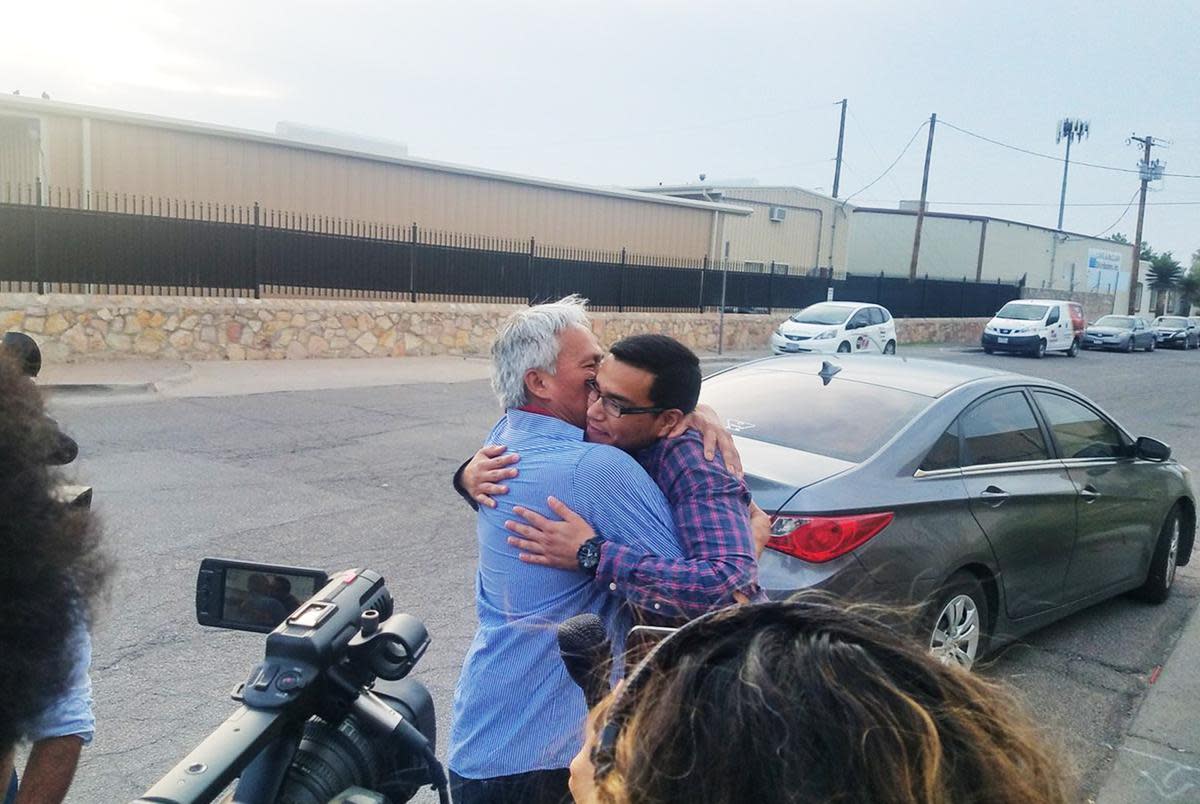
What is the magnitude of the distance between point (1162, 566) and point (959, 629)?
2.53 metres

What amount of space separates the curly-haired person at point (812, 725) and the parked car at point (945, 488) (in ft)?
9.51

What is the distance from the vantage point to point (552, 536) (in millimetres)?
1995

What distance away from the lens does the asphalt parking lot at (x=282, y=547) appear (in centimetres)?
423

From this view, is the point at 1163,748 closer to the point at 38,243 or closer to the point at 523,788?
the point at 523,788

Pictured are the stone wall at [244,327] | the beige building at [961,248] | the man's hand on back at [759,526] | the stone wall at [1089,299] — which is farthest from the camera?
the stone wall at [1089,299]

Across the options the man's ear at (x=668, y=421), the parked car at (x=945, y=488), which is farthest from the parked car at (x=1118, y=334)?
the man's ear at (x=668, y=421)

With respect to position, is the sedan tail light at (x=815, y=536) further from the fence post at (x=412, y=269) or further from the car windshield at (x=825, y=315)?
the car windshield at (x=825, y=315)

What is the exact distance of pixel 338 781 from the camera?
1.66 metres

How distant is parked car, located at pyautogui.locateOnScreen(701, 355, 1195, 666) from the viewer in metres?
A: 4.22

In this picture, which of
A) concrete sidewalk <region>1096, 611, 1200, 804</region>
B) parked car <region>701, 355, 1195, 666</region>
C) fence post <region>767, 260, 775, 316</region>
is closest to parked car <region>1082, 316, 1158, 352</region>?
fence post <region>767, 260, 775, 316</region>

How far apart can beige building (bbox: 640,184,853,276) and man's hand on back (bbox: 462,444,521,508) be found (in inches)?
1276

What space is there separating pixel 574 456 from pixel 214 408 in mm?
10638

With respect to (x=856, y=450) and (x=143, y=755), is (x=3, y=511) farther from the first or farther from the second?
(x=856, y=450)

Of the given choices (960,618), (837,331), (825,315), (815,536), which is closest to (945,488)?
(960,618)
